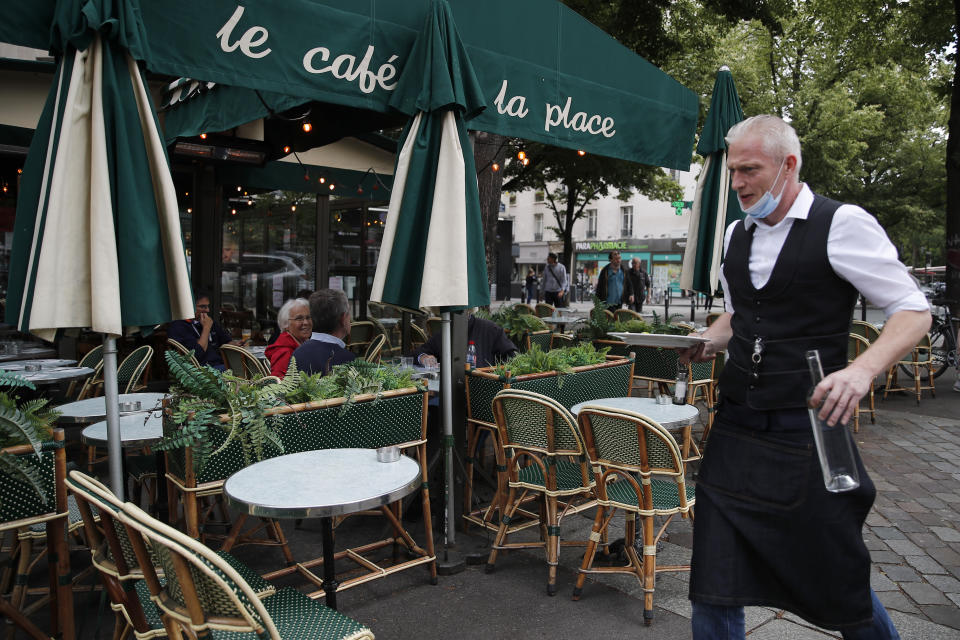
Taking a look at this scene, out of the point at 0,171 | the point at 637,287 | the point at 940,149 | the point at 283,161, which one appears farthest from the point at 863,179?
the point at 0,171

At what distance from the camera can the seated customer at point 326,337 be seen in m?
4.68

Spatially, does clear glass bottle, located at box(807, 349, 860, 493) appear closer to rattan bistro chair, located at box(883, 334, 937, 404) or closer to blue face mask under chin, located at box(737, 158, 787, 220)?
blue face mask under chin, located at box(737, 158, 787, 220)

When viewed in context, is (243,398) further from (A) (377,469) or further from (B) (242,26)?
(B) (242,26)

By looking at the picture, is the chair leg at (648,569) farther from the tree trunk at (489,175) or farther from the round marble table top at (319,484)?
the tree trunk at (489,175)

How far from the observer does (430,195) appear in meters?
3.85

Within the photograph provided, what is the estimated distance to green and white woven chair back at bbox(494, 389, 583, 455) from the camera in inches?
145

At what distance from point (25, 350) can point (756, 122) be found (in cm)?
817

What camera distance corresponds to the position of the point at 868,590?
216cm

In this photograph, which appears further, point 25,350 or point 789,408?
point 25,350

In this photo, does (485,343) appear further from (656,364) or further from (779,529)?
(779,529)

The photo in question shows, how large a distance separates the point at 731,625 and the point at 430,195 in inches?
100

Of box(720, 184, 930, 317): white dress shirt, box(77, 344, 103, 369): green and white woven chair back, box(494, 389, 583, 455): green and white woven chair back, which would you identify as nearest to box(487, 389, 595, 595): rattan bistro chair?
box(494, 389, 583, 455): green and white woven chair back

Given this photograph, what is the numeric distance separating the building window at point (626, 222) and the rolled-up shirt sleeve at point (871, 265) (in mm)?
44916

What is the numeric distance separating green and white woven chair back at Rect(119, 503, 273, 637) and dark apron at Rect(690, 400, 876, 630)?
137cm
